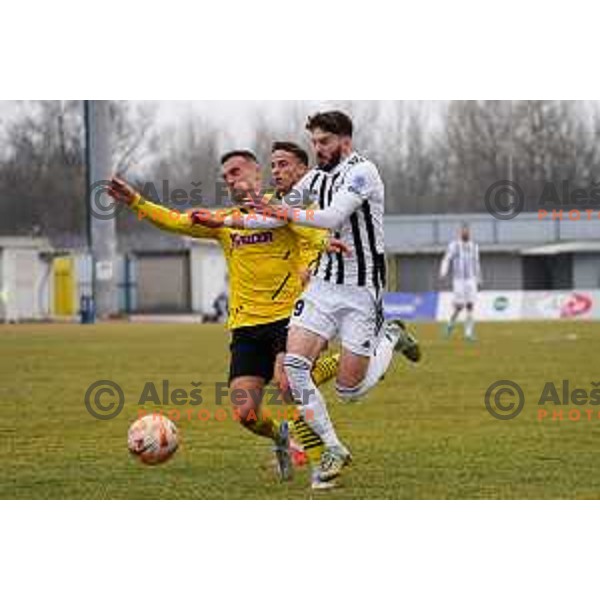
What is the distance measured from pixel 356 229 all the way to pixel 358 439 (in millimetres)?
2683

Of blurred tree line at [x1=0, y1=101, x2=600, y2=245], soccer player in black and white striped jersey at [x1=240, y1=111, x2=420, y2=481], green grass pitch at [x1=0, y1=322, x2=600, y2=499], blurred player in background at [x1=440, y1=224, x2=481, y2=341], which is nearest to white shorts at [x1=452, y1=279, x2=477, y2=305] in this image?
blurred player in background at [x1=440, y1=224, x2=481, y2=341]

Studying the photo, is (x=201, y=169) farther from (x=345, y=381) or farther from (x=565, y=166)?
(x=345, y=381)

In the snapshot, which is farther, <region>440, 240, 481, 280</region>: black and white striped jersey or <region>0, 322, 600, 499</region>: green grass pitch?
<region>440, 240, 481, 280</region>: black and white striped jersey

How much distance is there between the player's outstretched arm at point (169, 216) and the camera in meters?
7.45

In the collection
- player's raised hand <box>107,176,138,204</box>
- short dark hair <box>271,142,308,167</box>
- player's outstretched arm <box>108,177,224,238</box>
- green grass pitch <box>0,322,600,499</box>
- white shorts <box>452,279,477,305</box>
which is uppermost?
short dark hair <box>271,142,308,167</box>

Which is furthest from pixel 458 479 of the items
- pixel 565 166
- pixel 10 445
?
pixel 565 166

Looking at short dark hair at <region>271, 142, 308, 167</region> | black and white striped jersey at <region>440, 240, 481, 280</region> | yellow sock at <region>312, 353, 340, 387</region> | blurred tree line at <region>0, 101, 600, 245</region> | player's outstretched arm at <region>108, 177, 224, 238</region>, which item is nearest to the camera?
player's outstretched arm at <region>108, 177, 224, 238</region>

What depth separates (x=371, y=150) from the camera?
23.3 m

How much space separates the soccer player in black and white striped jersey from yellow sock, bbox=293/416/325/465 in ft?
0.35

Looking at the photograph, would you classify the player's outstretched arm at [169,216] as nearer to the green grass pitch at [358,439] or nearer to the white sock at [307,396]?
the white sock at [307,396]

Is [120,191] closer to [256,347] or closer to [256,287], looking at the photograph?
[256,287]

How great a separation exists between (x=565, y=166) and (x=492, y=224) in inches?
373

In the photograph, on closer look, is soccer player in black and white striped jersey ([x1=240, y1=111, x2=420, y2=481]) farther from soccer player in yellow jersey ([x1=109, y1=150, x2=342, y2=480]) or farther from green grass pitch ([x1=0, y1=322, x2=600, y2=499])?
green grass pitch ([x1=0, y1=322, x2=600, y2=499])

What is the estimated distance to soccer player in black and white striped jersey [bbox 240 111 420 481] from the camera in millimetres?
7285
